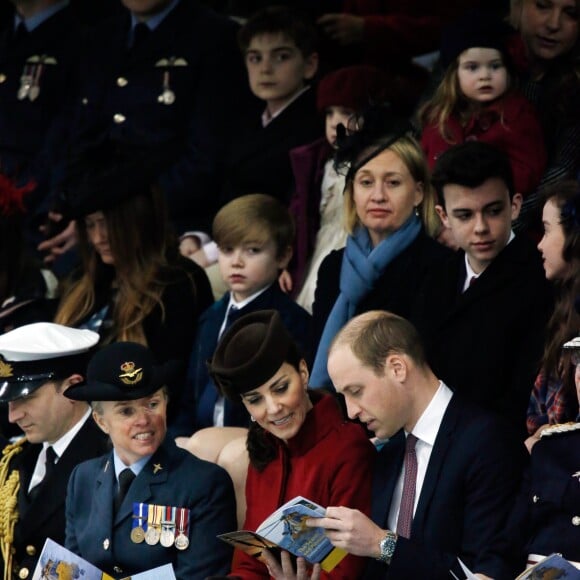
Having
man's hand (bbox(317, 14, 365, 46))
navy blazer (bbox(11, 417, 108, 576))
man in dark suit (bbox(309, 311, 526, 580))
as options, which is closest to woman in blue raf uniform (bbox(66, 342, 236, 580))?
navy blazer (bbox(11, 417, 108, 576))

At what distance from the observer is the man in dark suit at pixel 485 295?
593cm

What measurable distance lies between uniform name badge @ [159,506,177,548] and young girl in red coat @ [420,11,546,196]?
204 centimetres

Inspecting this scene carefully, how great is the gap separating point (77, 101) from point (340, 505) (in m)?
3.96

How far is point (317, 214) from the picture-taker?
7457mm

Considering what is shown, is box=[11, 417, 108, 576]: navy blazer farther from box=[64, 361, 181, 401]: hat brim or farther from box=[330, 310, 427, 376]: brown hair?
box=[330, 310, 427, 376]: brown hair

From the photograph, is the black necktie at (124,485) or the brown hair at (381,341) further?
the black necktie at (124,485)

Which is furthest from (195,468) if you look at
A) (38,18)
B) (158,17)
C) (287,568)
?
(38,18)

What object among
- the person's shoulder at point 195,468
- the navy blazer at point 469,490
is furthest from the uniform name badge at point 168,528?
the navy blazer at point 469,490

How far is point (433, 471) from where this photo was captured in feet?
17.3

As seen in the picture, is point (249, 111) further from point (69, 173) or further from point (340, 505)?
point (340, 505)

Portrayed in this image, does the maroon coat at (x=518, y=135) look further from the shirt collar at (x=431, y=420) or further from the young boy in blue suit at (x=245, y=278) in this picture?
the shirt collar at (x=431, y=420)

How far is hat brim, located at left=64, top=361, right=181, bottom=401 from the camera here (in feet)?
19.3

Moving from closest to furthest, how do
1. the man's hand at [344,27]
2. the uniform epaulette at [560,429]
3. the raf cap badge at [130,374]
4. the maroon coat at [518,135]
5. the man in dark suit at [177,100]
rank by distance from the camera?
the uniform epaulette at [560,429] < the raf cap badge at [130,374] < the maroon coat at [518,135] < the man's hand at [344,27] < the man in dark suit at [177,100]

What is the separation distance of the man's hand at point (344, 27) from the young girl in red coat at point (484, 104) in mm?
1001
